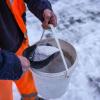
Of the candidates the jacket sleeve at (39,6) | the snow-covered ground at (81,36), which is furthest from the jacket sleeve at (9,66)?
the snow-covered ground at (81,36)

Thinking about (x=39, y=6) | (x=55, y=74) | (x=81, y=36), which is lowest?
(x=81, y=36)

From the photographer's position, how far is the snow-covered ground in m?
2.02

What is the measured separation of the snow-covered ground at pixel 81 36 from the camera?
6.64ft

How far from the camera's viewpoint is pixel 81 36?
2576 mm

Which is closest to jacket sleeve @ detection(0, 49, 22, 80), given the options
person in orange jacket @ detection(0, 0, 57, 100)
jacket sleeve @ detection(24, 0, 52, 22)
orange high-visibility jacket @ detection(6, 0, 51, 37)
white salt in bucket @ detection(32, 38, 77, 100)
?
person in orange jacket @ detection(0, 0, 57, 100)

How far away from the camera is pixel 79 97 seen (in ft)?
6.42

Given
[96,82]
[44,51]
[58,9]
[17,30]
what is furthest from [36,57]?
[58,9]

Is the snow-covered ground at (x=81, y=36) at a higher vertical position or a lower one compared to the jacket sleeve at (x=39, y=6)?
lower

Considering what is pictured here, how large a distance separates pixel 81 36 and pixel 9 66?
1.39m

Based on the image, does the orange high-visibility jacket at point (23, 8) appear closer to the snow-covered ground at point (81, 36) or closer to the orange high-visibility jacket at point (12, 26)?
the orange high-visibility jacket at point (12, 26)

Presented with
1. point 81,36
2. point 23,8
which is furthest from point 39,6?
point 81,36

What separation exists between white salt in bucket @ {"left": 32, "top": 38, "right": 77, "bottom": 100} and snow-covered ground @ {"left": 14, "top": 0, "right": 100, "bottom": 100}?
→ 43 centimetres

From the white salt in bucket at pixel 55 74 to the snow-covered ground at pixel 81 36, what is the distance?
16.9 inches

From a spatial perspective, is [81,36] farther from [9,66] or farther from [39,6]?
[9,66]
